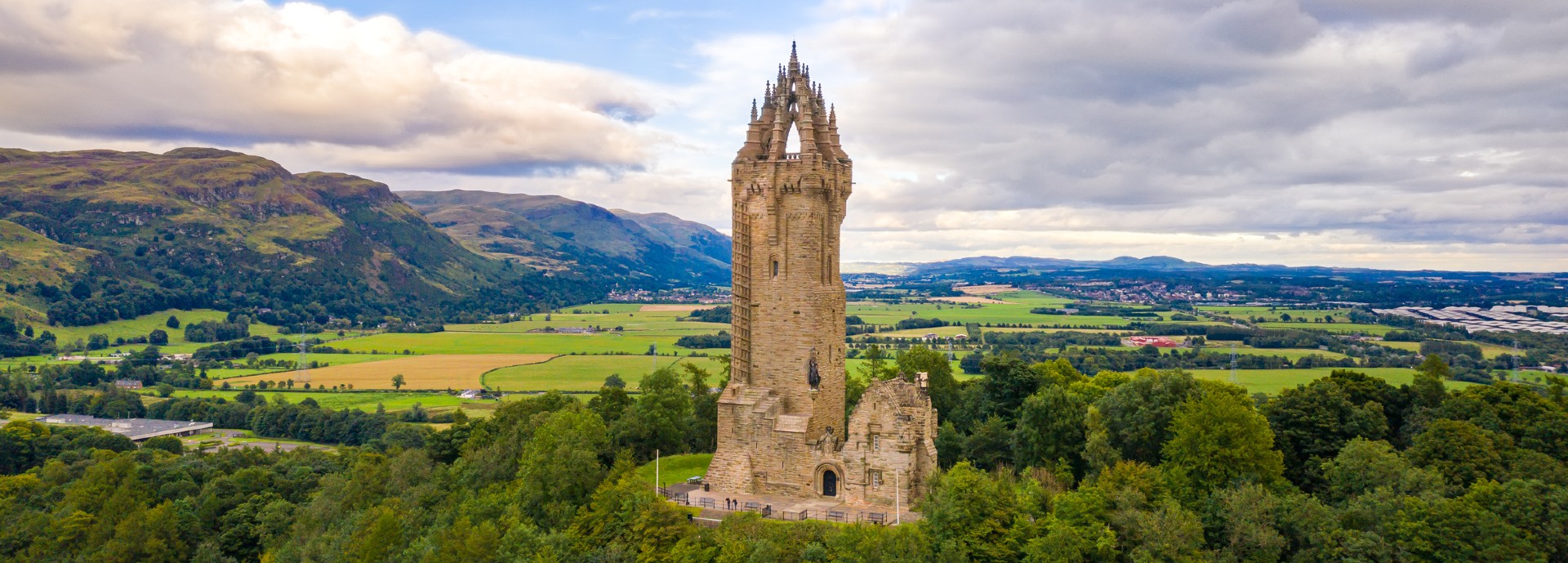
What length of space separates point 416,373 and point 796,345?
93127 millimetres

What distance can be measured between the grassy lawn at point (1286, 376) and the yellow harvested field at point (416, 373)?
81930mm

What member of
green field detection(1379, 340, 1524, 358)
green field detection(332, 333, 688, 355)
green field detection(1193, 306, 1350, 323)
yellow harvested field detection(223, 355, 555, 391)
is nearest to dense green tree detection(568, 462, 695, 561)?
yellow harvested field detection(223, 355, 555, 391)

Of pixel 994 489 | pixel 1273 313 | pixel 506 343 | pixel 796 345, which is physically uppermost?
pixel 796 345

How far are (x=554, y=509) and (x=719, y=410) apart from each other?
853 centimetres

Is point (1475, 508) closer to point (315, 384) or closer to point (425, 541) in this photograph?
point (425, 541)

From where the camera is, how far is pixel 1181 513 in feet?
111

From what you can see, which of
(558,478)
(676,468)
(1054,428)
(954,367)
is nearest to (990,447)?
(1054,428)

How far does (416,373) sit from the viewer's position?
12075cm

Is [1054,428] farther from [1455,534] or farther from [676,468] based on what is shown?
[676,468]

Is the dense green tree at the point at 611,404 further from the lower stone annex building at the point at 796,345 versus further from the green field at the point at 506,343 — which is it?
the green field at the point at 506,343

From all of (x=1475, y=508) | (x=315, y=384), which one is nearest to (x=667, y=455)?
(x=1475, y=508)

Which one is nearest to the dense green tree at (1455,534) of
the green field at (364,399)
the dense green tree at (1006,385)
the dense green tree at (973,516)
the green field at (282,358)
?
the dense green tree at (973,516)

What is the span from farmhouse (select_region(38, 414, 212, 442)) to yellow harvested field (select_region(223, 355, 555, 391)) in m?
19.9

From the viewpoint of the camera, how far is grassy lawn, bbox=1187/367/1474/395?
3078 inches
